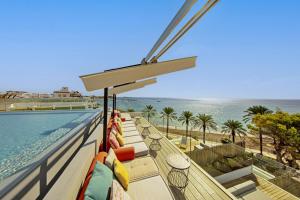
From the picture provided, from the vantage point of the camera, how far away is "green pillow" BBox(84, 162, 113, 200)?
154cm

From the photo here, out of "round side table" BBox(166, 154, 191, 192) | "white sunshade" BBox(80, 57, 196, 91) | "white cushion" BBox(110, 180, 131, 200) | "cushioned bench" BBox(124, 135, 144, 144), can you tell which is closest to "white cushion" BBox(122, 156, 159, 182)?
"round side table" BBox(166, 154, 191, 192)

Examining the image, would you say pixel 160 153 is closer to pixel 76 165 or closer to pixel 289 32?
pixel 76 165

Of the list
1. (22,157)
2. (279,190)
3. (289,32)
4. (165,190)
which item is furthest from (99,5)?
(279,190)

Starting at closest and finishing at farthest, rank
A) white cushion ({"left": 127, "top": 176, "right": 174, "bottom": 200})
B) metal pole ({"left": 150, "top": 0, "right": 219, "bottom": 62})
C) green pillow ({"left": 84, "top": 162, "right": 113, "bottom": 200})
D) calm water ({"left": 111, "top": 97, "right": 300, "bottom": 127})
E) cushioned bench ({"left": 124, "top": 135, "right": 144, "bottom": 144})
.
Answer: metal pole ({"left": 150, "top": 0, "right": 219, "bottom": 62})
green pillow ({"left": 84, "top": 162, "right": 113, "bottom": 200})
white cushion ({"left": 127, "top": 176, "right": 174, "bottom": 200})
cushioned bench ({"left": 124, "top": 135, "right": 144, "bottom": 144})
calm water ({"left": 111, "top": 97, "right": 300, "bottom": 127})

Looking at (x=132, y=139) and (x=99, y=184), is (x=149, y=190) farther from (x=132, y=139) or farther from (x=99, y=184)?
(x=132, y=139)

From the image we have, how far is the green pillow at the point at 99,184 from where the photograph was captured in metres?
1.54

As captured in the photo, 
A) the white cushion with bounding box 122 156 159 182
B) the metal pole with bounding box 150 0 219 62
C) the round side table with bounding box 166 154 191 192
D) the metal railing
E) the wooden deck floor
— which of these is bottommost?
the wooden deck floor

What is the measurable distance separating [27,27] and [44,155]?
541 cm

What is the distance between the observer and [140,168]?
9.10 feet

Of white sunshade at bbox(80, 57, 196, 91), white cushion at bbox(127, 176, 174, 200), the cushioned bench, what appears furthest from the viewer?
the cushioned bench

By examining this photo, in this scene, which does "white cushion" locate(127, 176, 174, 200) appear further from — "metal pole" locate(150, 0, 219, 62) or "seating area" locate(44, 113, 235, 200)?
"metal pole" locate(150, 0, 219, 62)

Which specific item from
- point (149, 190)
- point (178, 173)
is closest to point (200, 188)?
point (178, 173)

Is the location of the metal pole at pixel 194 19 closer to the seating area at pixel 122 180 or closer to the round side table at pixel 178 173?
the seating area at pixel 122 180

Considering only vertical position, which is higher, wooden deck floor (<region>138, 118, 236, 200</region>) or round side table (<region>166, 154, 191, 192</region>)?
round side table (<region>166, 154, 191, 192</region>)
